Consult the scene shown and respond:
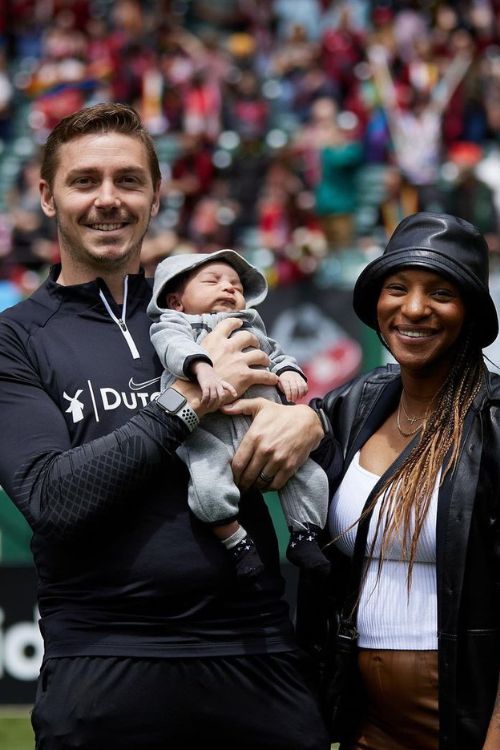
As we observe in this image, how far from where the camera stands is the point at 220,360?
3.19 metres

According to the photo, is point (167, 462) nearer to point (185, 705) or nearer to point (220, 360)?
point (220, 360)

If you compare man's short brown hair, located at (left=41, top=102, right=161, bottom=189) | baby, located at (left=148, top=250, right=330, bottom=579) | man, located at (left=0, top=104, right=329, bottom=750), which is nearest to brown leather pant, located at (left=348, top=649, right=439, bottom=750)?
A: man, located at (left=0, top=104, right=329, bottom=750)

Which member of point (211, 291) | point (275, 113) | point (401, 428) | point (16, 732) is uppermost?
point (275, 113)

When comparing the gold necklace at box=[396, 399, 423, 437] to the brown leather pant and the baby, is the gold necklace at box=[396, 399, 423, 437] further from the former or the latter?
the brown leather pant

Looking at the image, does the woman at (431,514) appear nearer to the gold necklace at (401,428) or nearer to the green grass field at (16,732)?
the gold necklace at (401,428)

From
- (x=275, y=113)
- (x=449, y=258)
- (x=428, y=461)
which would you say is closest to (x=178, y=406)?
(x=428, y=461)

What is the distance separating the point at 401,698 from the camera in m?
3.15

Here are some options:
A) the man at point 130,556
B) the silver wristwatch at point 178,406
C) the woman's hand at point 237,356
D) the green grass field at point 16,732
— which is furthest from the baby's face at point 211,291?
the green grass field at point 16,732

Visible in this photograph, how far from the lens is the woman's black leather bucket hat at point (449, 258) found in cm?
314

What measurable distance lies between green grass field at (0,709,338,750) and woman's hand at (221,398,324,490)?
335cm

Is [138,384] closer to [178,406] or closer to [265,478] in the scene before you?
[178,406]

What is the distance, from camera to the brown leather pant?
3115 millimetres

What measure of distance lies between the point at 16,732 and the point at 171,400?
422cm

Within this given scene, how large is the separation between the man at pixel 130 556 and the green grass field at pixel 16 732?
10.7 feet
